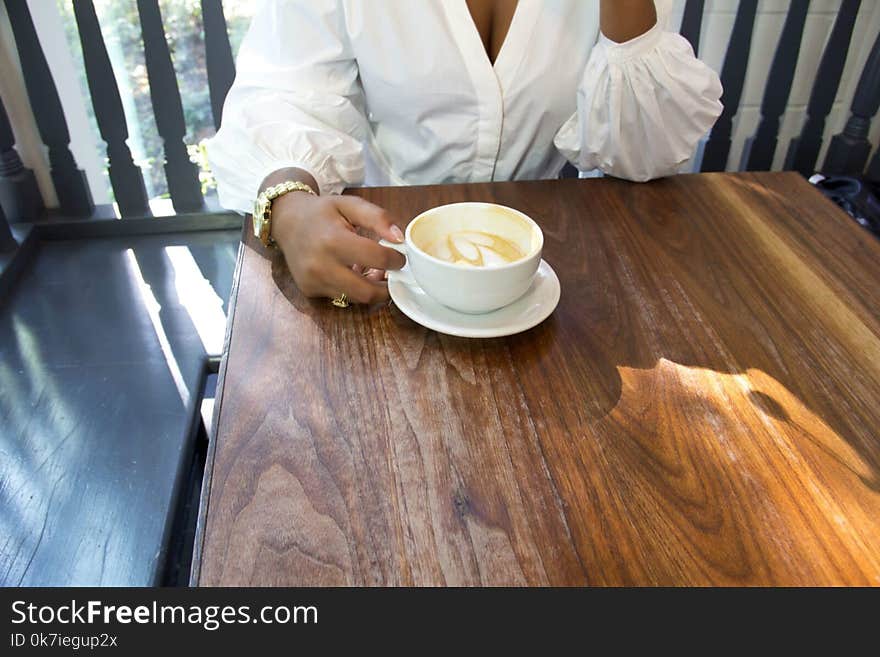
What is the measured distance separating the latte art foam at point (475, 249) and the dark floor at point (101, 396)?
32.5 inches

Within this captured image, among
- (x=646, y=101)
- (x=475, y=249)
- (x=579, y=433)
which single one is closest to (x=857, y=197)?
(x=646, y=101)

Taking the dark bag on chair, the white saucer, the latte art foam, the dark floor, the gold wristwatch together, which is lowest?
the dark floor

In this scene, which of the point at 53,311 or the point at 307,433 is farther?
the point at 53,311

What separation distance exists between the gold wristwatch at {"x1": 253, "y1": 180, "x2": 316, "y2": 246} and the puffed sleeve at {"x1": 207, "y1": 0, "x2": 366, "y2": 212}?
10cm

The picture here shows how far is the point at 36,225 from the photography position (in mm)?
2178

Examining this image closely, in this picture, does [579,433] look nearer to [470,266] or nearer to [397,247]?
[470,266]

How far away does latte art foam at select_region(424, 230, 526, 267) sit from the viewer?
842mm

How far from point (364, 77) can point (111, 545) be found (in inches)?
40.5

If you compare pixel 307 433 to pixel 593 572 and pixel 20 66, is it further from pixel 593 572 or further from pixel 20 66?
pixel 20 66

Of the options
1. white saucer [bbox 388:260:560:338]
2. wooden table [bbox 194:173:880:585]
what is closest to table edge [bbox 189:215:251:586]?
wooden table [bbox 194:173:880:585]

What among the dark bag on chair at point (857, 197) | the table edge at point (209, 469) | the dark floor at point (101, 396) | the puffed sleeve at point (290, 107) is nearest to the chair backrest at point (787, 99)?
the dark bag on chair at point (857, 197)

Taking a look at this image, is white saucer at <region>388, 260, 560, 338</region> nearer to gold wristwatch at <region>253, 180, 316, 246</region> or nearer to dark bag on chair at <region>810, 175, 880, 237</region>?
gold wristwatch at <region>253, 180, 316, 246</region>

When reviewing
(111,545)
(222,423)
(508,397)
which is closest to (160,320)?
(111,545)

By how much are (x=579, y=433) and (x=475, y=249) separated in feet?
0.96
